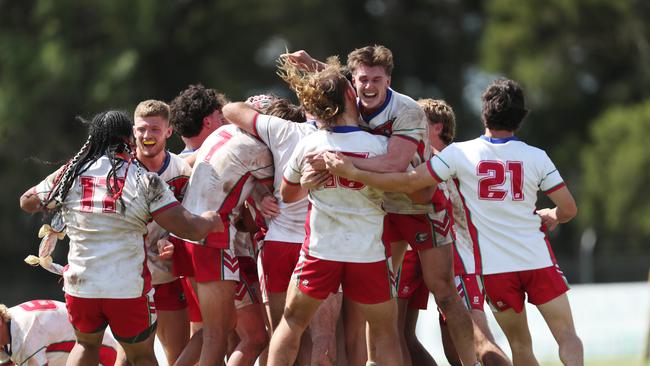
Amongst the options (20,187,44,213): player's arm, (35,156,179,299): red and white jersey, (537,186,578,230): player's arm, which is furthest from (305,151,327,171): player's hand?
(20,187,44,213): player's arm

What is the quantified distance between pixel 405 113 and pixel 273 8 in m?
26.2

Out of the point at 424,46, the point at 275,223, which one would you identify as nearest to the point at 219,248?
the point at 275,223

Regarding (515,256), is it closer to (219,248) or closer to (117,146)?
(219,248)

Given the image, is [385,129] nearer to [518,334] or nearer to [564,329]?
[518,334]

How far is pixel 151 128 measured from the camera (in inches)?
320

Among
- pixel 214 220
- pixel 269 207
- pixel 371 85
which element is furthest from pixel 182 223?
pixel 371 85

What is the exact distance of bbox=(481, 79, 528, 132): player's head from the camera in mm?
7773

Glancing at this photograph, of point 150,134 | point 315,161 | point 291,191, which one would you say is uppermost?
point 150,134

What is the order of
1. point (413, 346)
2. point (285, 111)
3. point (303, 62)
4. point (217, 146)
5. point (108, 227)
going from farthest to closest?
point (413, 346), point (285, 111), point (303, 62), point (217, 146), point (108, 227)

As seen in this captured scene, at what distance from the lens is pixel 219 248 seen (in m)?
7.91

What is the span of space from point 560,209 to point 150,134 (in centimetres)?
300

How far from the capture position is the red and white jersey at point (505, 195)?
768cm

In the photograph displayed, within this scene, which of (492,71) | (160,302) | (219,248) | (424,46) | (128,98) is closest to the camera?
(219,248)

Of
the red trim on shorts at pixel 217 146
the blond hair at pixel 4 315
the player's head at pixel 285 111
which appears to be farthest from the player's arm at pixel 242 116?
the blond hair at pixel 4 315
